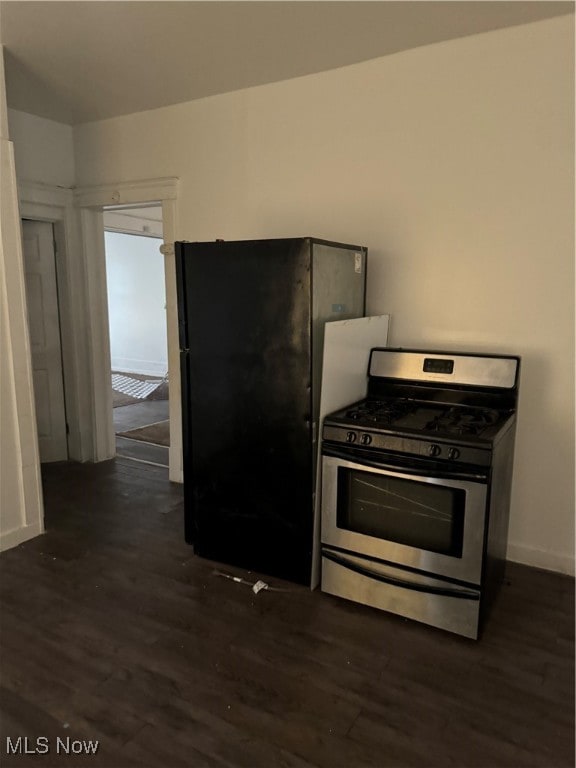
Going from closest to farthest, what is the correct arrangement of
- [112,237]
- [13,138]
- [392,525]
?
[392,525]
[13,138]
[112,237]

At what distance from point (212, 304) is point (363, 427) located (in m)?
0.95

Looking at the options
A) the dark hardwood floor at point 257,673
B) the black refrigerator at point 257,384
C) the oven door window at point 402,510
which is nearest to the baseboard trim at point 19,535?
the dark hardwood floor at point 257,673

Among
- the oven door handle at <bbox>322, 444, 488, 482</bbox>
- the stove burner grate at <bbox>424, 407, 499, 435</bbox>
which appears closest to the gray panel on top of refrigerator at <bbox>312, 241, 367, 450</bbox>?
the oven door handle at <bbox>322, 444, 488, 482</bbox>

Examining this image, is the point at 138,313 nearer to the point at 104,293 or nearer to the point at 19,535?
the point at 104,293

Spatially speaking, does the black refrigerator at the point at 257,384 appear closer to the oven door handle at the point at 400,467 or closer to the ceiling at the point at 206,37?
the oven door handle at the point at 400,467

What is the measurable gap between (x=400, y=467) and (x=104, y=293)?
3120 mm

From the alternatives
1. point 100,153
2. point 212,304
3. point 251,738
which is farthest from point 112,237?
point 251,738

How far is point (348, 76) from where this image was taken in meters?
3.02

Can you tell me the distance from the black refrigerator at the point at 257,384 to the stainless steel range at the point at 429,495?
0.56ft

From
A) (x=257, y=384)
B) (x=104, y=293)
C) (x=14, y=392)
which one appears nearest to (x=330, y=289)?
(x=257, y=384)

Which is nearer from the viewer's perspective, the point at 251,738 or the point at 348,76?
the point at 251,738

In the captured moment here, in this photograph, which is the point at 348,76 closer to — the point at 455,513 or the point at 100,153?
the point at 100,153

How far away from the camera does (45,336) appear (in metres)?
4.36

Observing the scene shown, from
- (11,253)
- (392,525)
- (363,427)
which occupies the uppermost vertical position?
(11,253)
